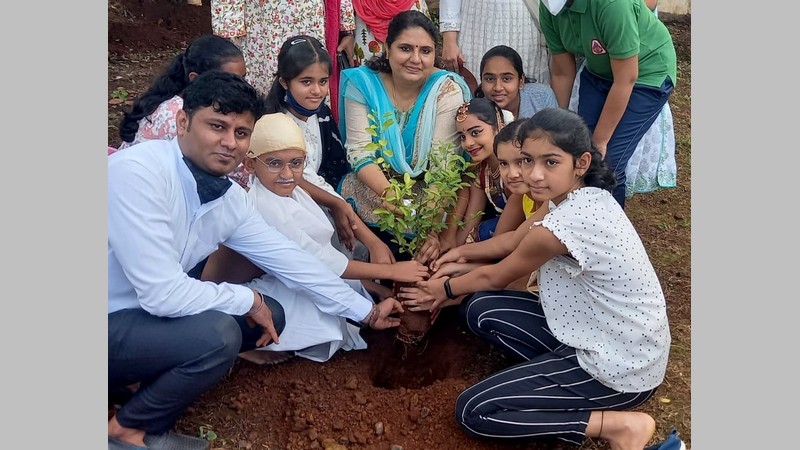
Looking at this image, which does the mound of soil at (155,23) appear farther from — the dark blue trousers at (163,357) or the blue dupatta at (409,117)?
the dark blue trousers at (163,357)

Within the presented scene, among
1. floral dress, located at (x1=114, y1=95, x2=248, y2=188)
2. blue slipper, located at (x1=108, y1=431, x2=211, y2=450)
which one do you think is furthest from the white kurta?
blue slipper, located at (x1=108, y1=431, x2=211, y2=450)

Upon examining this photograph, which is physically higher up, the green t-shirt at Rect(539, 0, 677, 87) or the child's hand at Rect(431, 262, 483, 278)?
the green t-shirt at Rect(539, 0, 677, 87)

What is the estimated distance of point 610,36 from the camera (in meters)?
3.54

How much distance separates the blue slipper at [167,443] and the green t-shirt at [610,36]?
8.16 feet

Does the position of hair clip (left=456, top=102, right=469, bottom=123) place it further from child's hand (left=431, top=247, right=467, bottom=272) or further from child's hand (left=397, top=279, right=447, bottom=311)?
child's hand (left=397, top=279, right=447, bottom=311)

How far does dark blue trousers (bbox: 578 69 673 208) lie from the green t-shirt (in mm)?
52

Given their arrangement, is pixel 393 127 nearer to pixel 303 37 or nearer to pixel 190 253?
pixel 303 37

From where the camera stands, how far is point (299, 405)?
10.5ft

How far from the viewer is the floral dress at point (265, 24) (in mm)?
4367

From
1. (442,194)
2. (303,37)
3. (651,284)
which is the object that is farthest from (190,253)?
(651,284)

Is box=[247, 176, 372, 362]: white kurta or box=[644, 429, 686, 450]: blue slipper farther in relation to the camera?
box=[247, 176, 372, 362]: white kurta

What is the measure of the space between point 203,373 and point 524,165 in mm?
1417

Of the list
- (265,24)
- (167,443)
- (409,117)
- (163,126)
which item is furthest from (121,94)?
(167,443)

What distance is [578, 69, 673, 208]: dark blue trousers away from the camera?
388 cm
